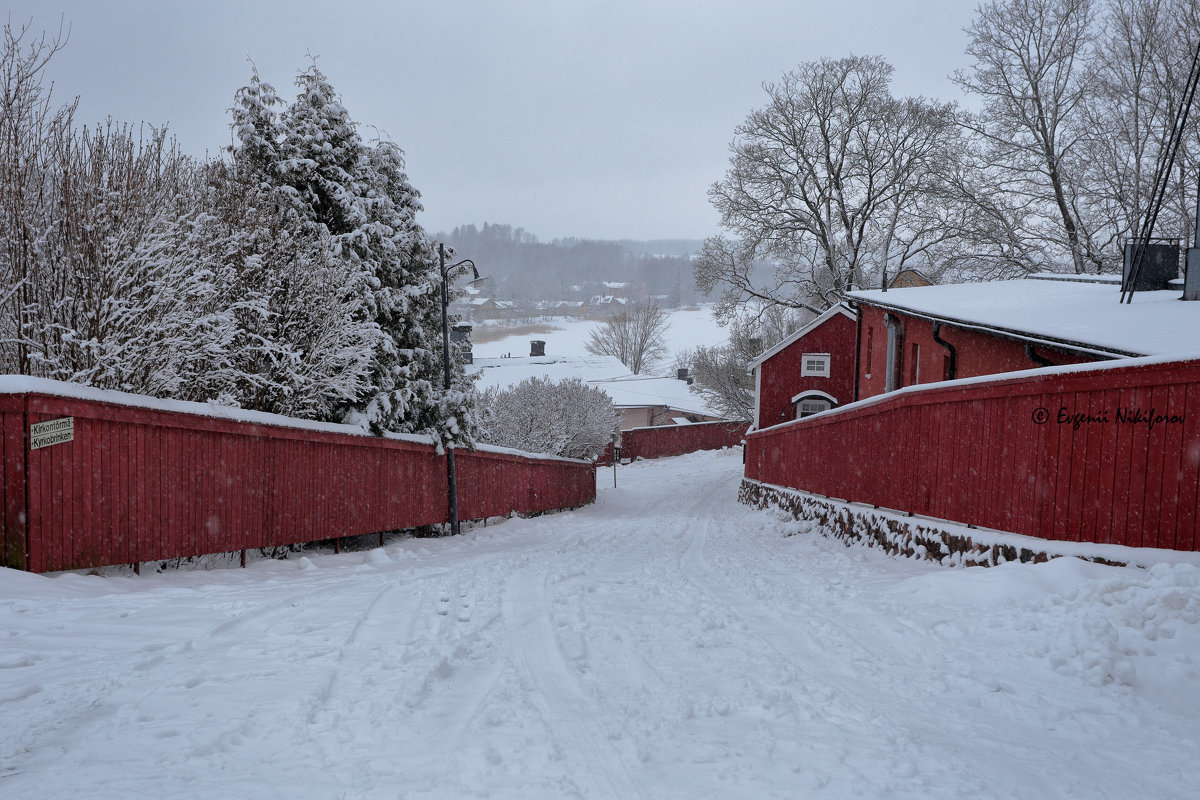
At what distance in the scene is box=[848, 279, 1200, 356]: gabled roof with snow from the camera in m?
9.52

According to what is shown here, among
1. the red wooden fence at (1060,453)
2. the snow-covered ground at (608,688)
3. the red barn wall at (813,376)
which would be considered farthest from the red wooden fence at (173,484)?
the red barn wall at (813,376)

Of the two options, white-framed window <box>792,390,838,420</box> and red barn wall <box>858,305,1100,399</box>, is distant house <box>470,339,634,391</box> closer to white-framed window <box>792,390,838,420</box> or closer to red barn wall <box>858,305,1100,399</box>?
white-framed window <box>792,390,838,420</box>

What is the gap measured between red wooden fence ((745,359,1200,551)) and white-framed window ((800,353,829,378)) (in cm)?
2283

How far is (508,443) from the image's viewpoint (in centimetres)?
3016

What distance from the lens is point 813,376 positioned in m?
32.2

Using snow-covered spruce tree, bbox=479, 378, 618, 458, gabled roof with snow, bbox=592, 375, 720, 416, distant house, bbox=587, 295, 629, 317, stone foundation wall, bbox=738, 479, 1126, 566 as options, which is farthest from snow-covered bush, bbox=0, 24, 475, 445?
distant house, bbox=587, 295, 629, 317

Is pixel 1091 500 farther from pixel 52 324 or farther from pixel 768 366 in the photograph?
pixel 768 366

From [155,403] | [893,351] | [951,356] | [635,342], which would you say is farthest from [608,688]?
[635,342]

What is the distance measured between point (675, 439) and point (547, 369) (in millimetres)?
10294

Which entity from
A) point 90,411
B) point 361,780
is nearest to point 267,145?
point 90,411

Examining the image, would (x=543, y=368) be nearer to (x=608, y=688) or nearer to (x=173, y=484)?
(x=173, y=484)

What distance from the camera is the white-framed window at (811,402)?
105 ft

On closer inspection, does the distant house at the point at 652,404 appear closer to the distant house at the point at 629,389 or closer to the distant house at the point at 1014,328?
the distant house at the point at 629,389

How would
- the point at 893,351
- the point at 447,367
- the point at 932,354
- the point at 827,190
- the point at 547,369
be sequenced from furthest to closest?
the point at 547,369 < the point at 827,190 < the point at 893,351 < the point at 932,354 < the point at 447,367
